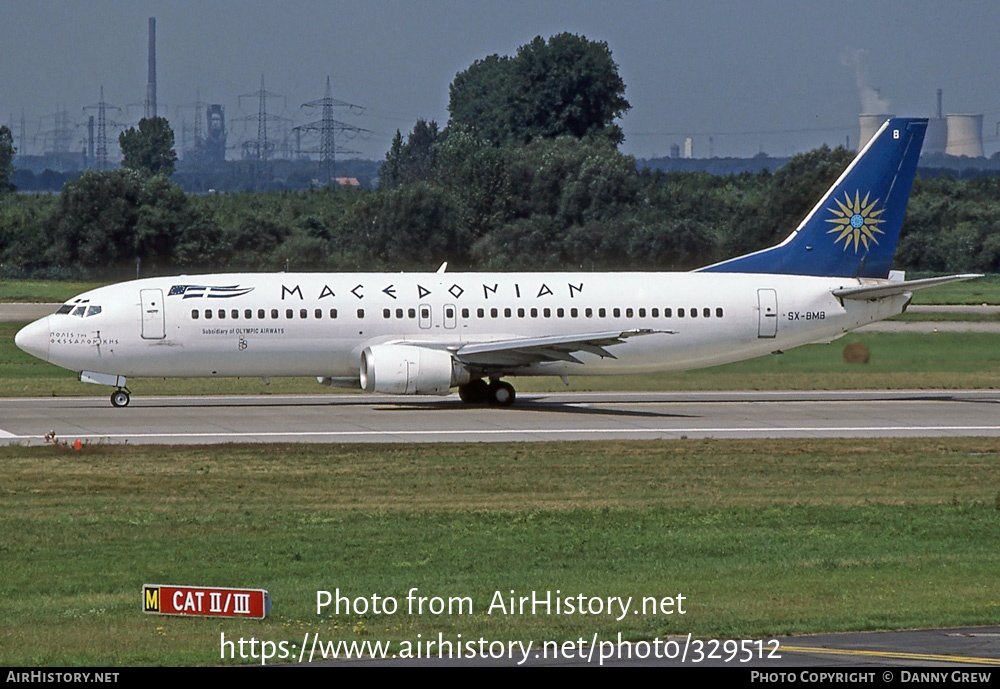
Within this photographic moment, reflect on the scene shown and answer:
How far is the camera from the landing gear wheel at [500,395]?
39031 mm

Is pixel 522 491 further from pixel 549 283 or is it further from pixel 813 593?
pixel 549 283

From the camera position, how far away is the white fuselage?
36938 mm

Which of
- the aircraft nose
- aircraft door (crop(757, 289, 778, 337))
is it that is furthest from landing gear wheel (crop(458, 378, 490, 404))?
the aircraft nose

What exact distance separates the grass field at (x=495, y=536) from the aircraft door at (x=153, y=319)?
25.1 ft

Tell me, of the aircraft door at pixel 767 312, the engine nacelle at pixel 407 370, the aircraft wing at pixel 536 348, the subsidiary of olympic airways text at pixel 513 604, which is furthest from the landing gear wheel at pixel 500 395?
the subsidiary of olympic airways text at pixel 513 604

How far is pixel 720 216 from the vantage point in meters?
86.8

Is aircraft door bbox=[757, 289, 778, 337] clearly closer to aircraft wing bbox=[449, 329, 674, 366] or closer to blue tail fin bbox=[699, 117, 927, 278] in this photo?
blue tail fin bbox=[699, 117, 927, 278]

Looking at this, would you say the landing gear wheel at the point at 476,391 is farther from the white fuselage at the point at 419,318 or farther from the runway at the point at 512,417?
the white fuselage at the point at 419,318

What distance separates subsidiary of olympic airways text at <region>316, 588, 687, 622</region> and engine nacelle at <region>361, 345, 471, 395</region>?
19.6 metres

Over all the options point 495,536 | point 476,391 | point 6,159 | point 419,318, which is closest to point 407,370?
point 419,318

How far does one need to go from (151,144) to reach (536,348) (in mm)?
127327

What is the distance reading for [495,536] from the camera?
20.7 meters

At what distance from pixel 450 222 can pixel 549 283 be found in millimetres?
41423

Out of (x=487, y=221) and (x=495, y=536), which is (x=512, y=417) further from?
(x=487, y=221)
